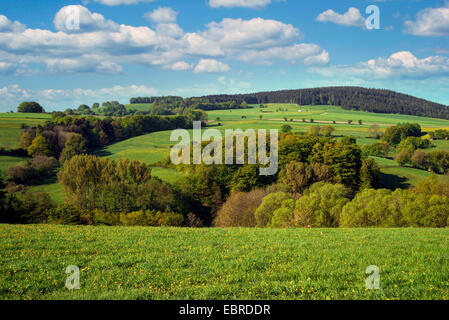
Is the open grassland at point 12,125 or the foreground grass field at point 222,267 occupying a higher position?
the open grassland at point 12,125

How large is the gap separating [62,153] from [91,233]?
96.9 meters

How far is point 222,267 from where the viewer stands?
35.8 feet

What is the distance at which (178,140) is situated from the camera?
13512 cm

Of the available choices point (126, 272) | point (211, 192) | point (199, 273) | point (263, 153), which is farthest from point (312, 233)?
point (263, 153)

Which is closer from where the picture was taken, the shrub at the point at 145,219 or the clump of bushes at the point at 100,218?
the clump of bushes at the point at 100,218

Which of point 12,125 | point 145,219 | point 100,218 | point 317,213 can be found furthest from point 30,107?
point 317,213

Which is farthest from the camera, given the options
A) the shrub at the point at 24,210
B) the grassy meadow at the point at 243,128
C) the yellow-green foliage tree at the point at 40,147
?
the yellow-green foliage tree at the point at 40,147

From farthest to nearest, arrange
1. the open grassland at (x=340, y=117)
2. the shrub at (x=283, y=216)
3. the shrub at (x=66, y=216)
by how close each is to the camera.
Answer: the open grassland at (x=340, y=117) < the shrub at (x=283, y=216) < the shrub at (x=66, y=216)

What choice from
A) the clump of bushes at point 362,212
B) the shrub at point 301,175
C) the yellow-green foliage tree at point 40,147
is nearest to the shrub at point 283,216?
the clump of bushes at point 362,212

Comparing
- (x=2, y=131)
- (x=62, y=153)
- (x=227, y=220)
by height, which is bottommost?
(x=227, y=220)

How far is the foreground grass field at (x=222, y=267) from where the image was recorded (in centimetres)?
868

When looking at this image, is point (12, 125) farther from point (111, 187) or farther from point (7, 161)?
point (111, 187)

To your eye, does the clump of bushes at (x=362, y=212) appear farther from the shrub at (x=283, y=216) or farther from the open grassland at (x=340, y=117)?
the open grassland at (x=340, y=117)
